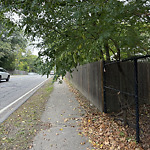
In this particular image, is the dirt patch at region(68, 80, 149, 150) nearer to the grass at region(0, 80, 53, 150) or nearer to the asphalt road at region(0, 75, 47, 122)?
the grass at region(0, 80, 53, 150)

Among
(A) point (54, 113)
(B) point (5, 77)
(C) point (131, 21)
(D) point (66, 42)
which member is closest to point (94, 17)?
(D) point (66, 42)

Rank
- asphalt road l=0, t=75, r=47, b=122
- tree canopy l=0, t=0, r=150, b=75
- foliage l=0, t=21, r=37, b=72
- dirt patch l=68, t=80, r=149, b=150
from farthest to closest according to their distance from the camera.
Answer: foliage l=0, t=21, r=37, b=72
asphalt road l=0, t=75, r=47, b=122
tree canopy l=0, t=0, r=150, b=75
dirt patch l=68, t=80, r=149, b=150

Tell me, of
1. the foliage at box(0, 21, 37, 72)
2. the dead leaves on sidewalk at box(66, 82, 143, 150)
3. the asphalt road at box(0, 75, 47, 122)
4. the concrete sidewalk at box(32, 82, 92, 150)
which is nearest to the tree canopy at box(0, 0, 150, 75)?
the concrete sidewalk at box(32, 82, 92, 150)

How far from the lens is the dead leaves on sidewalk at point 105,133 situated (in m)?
3.25

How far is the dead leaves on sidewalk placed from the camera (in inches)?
128

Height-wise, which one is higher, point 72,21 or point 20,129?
point 72,21

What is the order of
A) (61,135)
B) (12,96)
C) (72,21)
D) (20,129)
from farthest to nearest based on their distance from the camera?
(12,96) → (72,21) → (20,129) → (61,135)

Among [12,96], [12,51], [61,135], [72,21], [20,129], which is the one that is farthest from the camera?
[12,51]

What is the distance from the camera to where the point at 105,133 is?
153 inches

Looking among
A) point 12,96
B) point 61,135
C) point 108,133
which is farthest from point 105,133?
point 12,96

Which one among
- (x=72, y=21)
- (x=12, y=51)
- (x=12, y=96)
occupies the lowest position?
(x=12, y=96)

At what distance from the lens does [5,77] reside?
17.9m

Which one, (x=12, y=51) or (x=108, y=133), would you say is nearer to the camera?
(x=108, y=133)

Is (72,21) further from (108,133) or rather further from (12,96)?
(12,96)
